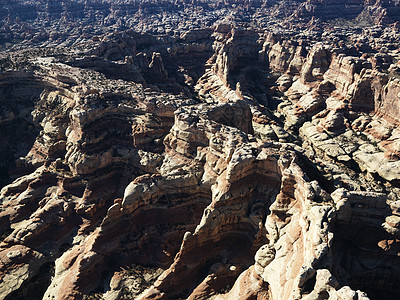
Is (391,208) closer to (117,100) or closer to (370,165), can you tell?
(370,165)

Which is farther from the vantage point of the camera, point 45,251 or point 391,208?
point 45,251

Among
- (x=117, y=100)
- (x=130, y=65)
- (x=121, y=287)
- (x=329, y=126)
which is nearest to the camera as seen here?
(x=121, y=287)

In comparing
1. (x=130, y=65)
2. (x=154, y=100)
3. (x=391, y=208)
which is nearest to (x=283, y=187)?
(x=391, y=208)

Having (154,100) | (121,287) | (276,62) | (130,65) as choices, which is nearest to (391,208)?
(121,287)

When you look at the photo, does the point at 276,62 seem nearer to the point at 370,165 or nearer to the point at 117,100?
the point at 370,165


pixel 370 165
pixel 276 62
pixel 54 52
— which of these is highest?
pixel 54 52

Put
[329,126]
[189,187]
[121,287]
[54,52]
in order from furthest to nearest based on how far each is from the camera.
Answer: [54,52] < [329,126] < [189,187] < [121,287]

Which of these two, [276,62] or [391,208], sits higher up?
[391,208]
